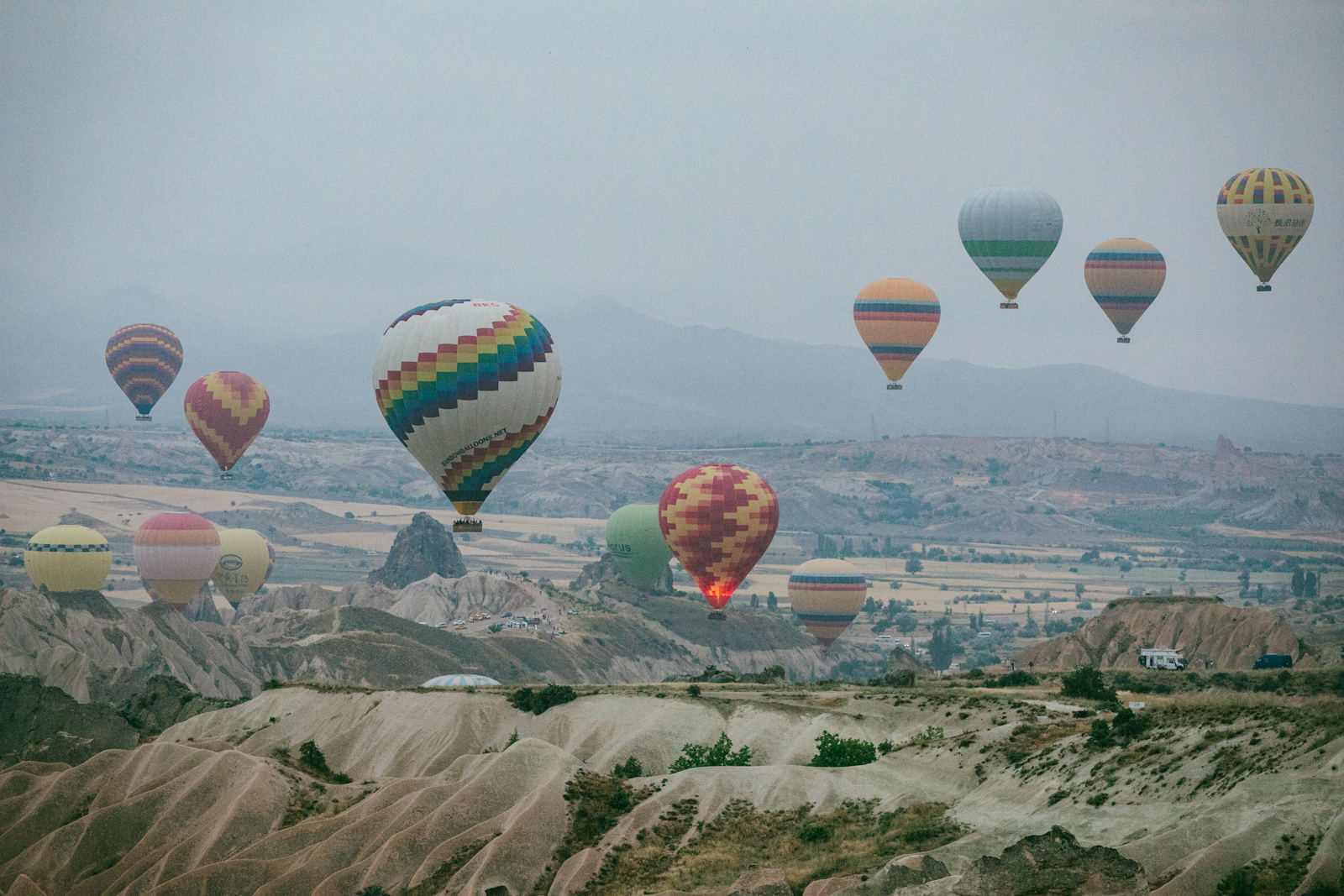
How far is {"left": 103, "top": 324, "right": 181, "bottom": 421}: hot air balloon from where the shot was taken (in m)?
167

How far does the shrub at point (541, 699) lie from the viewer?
286 feet

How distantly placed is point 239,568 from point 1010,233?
309ft

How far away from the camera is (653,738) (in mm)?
80938

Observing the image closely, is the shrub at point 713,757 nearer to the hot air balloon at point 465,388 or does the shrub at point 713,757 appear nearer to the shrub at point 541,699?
the shrub at point 541,699

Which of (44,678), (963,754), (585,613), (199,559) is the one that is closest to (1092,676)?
(963,754)

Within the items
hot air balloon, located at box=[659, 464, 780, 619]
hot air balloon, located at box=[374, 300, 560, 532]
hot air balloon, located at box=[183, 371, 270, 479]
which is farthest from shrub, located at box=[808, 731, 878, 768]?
hot air balloon, located at box=[183, 371, 270, 479]

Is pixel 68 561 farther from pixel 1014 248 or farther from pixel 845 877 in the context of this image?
pixel 845 877

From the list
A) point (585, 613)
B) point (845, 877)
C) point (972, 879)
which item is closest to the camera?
point (972, 879)

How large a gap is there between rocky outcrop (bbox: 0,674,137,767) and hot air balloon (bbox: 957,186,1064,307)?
2356 inches

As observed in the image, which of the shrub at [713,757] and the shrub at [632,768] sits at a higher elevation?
the shrub at [713,757]

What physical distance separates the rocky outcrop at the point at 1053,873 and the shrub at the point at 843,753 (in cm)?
2230

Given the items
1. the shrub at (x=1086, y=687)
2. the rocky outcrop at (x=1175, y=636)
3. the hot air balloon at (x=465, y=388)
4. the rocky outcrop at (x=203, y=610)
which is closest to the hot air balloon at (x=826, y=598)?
the rocky outcrop at (x=1175, y=636)

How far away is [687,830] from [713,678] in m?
44.5

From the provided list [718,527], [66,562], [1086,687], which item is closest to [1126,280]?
[718,527]
